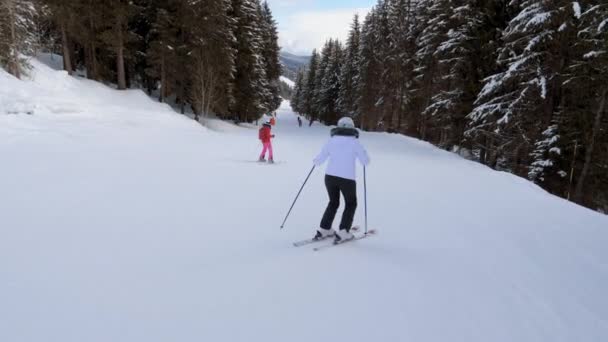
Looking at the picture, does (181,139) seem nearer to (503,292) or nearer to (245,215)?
(245,215)

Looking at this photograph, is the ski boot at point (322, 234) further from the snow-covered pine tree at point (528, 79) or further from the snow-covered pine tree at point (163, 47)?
the snow-covered pine tree at point (163, 47)

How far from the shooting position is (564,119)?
13.1m

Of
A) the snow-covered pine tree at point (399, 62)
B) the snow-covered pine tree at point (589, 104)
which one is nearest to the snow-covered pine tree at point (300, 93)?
the snow-covered pine tree at point (399, 62)

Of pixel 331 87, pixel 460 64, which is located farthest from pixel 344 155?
pixel 331 87

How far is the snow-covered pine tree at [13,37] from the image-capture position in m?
15.5

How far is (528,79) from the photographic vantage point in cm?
1388

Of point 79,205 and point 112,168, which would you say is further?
point 112,168

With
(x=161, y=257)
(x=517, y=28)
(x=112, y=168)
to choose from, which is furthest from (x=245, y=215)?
(x=517, y=28)

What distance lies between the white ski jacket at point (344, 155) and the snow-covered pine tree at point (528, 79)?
34.2ft

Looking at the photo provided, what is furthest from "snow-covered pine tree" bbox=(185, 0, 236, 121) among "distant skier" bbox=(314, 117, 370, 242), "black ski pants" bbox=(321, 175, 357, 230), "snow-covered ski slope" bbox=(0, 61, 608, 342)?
"black ski pants" bbox=(321, 175, 357, 230)

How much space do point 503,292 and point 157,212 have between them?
5.05 meters

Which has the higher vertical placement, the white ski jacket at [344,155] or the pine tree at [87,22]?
the pine tree at [87,22]

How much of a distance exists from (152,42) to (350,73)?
31.3 m

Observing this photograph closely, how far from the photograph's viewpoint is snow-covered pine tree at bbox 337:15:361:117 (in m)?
47.8
